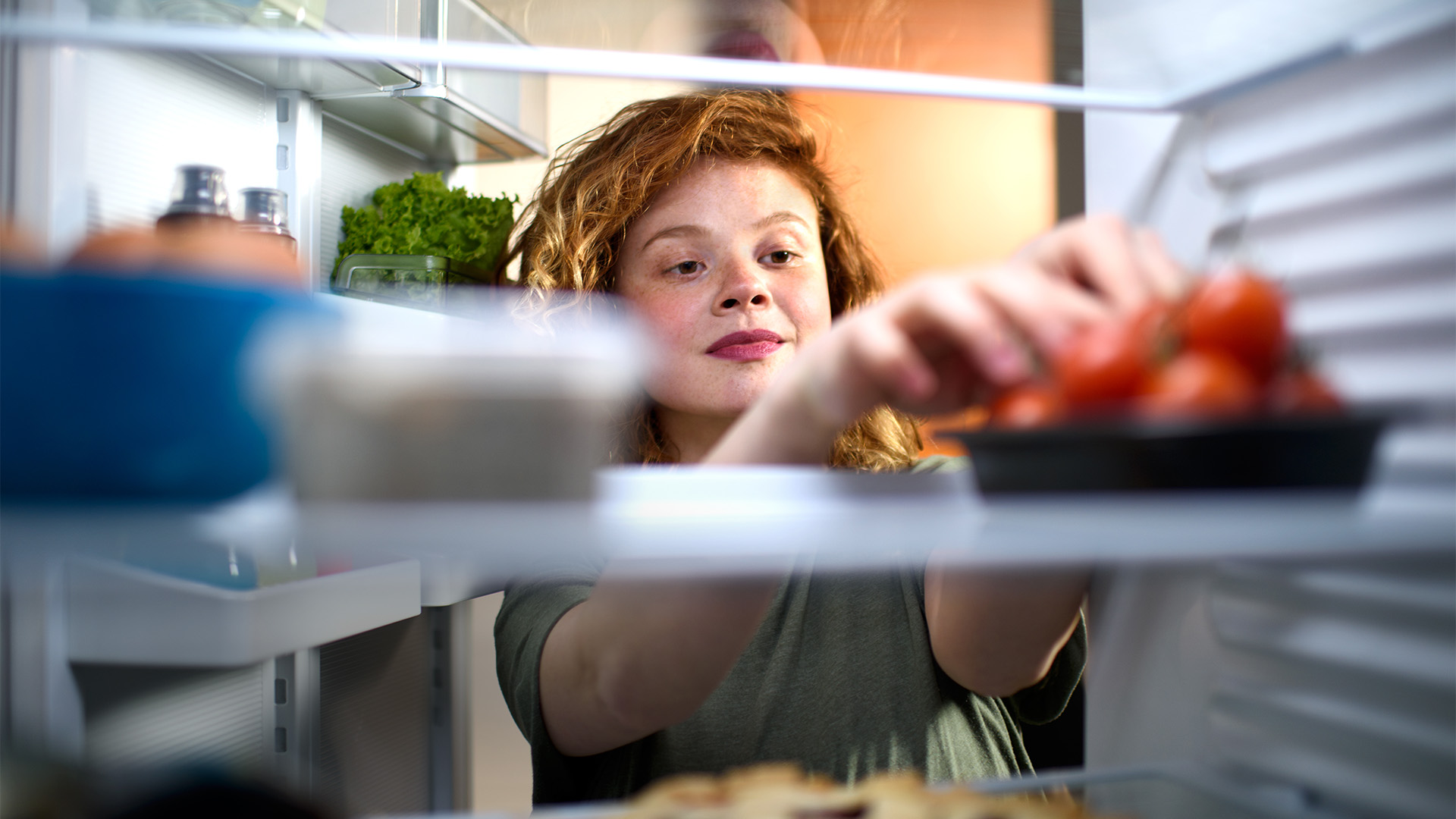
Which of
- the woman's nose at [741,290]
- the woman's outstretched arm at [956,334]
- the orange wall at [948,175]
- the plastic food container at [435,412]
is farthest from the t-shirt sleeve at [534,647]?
the orange wall at [948,175]

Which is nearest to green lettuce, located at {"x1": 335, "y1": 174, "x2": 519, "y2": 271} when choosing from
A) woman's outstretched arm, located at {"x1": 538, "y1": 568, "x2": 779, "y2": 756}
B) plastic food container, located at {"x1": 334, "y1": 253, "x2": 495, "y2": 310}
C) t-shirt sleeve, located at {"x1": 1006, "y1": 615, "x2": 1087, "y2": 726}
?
plastic food container, located at {"x1": 334, "y1": 253, "x2": 495, "y2": 310}

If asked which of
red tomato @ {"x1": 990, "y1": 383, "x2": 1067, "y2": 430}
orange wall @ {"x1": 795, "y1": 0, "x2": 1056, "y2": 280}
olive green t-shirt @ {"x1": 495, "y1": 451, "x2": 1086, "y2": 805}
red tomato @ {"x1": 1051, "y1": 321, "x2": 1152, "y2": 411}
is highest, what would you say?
orange wall @ {"x1": 795, "y1": 0, "x2": 1056, "y2": 280}

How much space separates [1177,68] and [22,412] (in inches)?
25.4

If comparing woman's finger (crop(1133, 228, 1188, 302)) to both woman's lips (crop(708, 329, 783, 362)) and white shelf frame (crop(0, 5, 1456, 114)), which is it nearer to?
white shelf frame (crop(0, 5, 1456, 114))

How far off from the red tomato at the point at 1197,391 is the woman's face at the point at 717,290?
1.86 ft

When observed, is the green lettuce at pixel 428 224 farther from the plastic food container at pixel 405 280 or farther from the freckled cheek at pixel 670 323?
the freckled cheek at pixel 670 323

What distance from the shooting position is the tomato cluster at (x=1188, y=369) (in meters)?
0.40

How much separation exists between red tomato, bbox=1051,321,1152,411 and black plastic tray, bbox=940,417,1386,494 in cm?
2

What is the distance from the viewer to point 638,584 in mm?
768

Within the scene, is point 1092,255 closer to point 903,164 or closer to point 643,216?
point 643,216

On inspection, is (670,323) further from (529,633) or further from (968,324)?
(968,324)

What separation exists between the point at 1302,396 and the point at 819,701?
73 centimetres

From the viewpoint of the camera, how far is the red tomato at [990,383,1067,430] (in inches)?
15.7

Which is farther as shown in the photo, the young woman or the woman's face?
the woman's face
